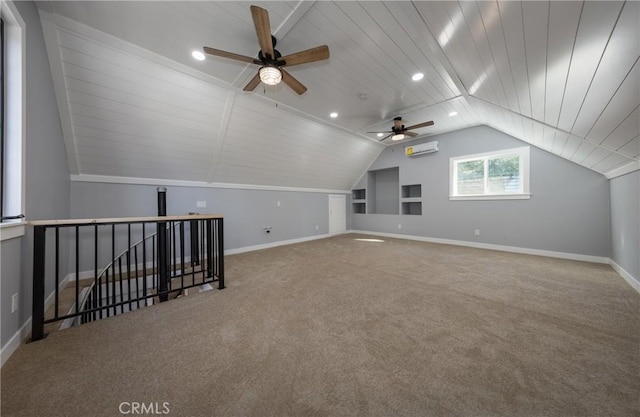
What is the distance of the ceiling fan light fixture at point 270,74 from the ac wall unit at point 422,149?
4.69 meters

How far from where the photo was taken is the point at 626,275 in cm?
285

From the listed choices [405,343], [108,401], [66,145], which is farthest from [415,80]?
[66,145]

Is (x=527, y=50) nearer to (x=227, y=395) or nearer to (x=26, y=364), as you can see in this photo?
(x=227, y=395)

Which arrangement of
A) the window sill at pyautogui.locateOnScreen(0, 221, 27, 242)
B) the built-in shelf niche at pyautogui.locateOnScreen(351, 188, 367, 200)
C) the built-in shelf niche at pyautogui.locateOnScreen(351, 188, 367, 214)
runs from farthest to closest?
the built-in shelf niche at pyautogui.locateOnScreen(351, 188, 367, 200), the built-in shelf niche at pyautogui.locateOnScreen(351, 188, 367, 214), the window sill at pyautogui.locateOnScreen(0, 221, 27, 242)

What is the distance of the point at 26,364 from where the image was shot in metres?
1.38

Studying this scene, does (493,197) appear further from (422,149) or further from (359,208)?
(359,208)

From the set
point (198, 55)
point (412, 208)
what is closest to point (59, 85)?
point (198, 55)

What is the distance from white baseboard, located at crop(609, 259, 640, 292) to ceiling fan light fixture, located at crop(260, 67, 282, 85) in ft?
15.8

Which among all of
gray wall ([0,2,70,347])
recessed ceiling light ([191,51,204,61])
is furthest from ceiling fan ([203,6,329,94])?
gray wall ([0,2,70,347])

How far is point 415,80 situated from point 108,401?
4273 mm

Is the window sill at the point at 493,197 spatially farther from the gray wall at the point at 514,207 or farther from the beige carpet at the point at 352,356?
the beige carpet at the point at 352,356

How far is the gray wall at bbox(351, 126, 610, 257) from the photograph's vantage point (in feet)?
12.4

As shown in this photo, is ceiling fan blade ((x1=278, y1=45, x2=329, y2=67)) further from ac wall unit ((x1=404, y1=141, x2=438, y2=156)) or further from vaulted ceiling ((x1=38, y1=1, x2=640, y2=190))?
ac wall unit ((x1=404, y1=141, x2=438, y2=156))

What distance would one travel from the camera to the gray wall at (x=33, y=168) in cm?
149
